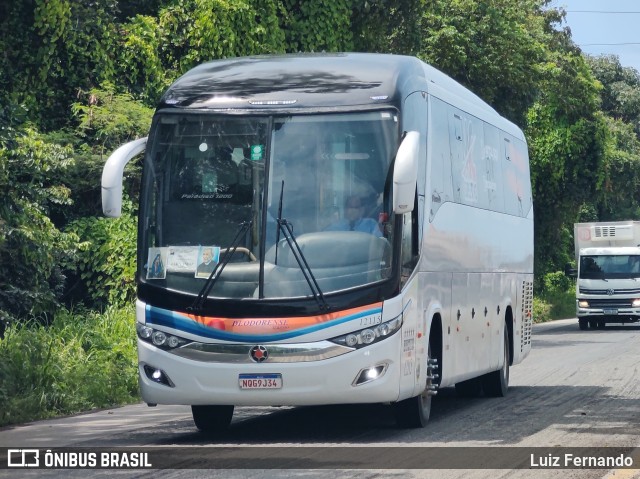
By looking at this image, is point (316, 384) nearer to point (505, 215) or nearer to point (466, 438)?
point (466, 438)

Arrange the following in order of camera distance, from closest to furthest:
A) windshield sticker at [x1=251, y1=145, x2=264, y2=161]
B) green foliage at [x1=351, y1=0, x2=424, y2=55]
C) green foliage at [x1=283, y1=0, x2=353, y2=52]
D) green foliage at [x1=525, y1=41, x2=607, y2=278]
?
windshield sticker at [x1=251, y1=145, x2=264, y2=161], green foliage at [x1=283, y1=0, x2=353, y2=52], green foliage at [x1=351, y1=0, x2=424, y2=55], green foliage at [x1=525, y1=41, x2=607, y2=278]

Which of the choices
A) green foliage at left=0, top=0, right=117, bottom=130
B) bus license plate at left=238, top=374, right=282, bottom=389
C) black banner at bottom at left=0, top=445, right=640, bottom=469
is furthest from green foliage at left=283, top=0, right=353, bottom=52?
black banner at bottom at left=0, top=445, right=640, bottom=469

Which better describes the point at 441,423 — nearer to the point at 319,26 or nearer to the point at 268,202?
the point at 268,202

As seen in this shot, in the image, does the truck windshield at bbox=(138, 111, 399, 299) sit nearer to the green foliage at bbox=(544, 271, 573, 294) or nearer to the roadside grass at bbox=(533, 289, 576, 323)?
the roadside grass at bbox=(533, 289, 576, 323)

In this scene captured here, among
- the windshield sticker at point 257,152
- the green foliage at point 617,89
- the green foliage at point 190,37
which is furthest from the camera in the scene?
the green foliage at point 617,89

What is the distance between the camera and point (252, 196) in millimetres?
11648

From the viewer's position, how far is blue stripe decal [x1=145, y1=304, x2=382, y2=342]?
11.3 m

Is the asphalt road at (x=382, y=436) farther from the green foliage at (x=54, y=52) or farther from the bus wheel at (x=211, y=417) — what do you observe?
the green foliage at (x=54, y=52)

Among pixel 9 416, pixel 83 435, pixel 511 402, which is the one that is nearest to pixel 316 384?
pixel 83 435

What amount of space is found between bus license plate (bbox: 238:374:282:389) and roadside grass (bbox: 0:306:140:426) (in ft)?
12.2

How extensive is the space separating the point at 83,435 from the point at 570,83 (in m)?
28.3

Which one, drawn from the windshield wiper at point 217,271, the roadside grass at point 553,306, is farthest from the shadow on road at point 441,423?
the roadside grass at point 553,306

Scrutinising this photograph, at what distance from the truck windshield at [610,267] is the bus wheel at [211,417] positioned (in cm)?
2937

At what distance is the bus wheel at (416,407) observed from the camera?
42.1ft
